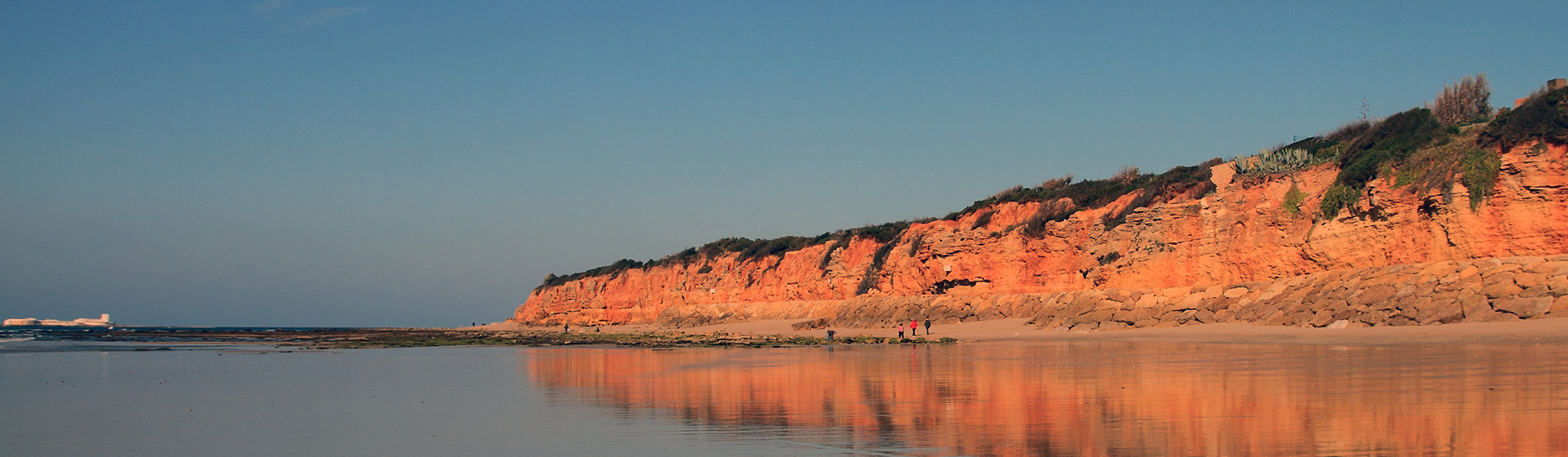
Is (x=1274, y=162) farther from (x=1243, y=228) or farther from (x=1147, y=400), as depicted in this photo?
(x=1147, y=400)

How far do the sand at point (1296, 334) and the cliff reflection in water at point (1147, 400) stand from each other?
4.70ft

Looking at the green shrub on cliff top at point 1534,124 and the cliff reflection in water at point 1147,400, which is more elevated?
the green shrub on cliff top at point 1534,124

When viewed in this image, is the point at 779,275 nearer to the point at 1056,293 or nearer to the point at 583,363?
the point at 1056,293

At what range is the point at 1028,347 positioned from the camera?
75.5 ft

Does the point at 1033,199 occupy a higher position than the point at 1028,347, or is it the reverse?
the point at 1033,199

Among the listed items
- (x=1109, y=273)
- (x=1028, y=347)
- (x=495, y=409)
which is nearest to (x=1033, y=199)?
(x=1109, y=273)

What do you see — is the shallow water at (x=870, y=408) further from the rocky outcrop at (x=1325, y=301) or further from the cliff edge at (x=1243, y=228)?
the cliff edge at (x=1243, y=228)

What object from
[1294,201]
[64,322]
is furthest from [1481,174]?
[64,322]

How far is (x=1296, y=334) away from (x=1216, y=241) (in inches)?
343

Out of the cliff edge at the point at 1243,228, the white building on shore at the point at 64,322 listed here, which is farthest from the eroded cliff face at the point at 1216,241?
the white building on shore at the point at 64,322

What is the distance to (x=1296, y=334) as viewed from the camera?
70.2ft

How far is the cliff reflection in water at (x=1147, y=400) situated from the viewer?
735cm

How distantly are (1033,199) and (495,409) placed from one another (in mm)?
32040

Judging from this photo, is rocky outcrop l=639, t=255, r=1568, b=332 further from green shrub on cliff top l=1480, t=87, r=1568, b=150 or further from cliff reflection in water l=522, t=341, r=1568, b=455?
cliff reflection in water l=522, t=341, r=1568, b=455
